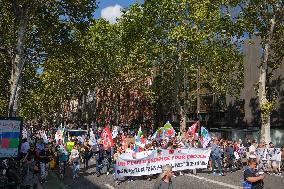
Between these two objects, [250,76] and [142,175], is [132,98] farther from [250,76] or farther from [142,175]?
[142,175]

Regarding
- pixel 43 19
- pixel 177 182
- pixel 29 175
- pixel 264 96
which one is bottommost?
pixel 177 182

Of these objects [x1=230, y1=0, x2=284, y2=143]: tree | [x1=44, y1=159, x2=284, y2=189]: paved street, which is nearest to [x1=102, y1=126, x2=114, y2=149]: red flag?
[x1=44, y1=159, x2=284, y2=189]: paved street

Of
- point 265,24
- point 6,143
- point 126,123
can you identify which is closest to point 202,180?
point 6,143

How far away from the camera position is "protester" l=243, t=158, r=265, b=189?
1032cm

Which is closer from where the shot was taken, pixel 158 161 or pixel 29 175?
pixel 29 175

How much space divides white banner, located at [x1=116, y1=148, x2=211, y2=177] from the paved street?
42cm

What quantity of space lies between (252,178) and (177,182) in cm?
950

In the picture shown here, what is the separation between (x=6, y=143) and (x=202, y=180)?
7979 mm

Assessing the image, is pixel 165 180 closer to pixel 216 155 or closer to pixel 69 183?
pixel 69 183

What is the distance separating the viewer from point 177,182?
1962cm

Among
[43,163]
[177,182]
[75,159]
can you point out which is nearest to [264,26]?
[177,182]

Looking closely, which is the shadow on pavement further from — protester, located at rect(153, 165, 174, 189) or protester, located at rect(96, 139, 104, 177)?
protester, located at rect(153, 165, 174, 189)

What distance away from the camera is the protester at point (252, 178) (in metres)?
10.3

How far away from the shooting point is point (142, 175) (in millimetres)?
21156
